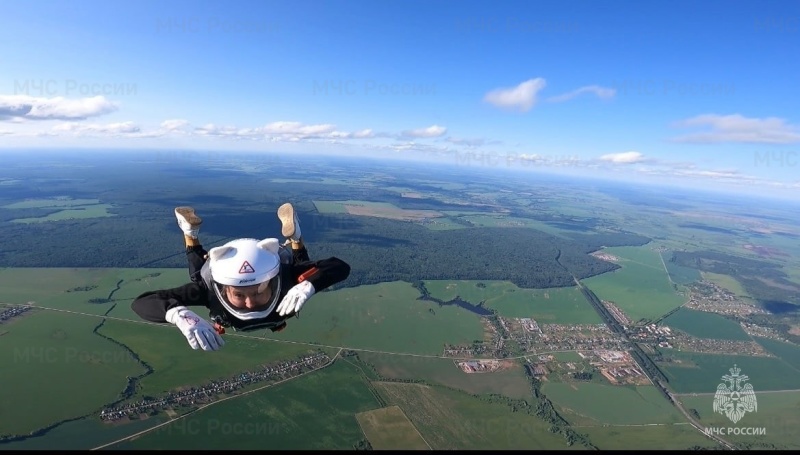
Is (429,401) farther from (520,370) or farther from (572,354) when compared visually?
(572,354)

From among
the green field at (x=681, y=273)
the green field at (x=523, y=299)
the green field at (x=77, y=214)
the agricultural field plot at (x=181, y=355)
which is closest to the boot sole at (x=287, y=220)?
the agricultural field plot at (x=181, y=355)

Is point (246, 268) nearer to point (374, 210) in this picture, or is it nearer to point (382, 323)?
point (382, 323)

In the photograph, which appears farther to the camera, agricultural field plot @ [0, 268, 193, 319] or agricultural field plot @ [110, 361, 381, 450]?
agricultural field plot @ [0, 268, 193, 319]

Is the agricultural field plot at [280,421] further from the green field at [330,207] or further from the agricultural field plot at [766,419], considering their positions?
the green field at [330,207]

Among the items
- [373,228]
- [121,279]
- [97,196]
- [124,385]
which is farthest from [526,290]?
[97,196]

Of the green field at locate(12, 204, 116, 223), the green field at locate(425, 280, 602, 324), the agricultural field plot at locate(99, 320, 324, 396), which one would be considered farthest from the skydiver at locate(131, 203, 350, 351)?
the green field at locate(12, 204, 116, 223)

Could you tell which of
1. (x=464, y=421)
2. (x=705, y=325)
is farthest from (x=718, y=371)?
(x=464, y=421)

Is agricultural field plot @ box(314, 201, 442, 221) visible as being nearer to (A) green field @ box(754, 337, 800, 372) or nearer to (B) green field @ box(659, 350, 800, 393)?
(B) green field @ box(659, 350, 800, 393)
